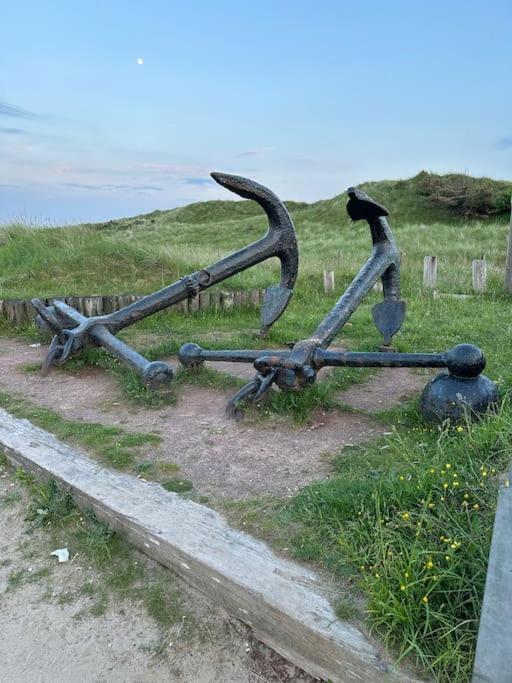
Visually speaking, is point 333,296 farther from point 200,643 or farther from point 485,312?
point 200,643

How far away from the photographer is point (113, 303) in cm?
662

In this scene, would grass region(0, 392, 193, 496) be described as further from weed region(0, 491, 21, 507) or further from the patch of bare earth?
the patch of bare earth

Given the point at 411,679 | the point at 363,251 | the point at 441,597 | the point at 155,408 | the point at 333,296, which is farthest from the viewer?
the point at 363,251

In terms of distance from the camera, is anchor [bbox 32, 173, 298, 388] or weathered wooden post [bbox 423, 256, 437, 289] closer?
anchor [bbox 32, 173, 298, 388]

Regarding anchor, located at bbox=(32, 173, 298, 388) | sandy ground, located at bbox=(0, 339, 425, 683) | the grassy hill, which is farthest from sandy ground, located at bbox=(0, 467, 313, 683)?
the grassy hill

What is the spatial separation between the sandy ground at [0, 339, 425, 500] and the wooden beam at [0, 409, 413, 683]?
292 millimetres

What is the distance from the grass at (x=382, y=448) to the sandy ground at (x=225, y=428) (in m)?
0.14

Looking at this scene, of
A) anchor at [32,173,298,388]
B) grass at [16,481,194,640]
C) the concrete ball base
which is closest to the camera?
grass at [16,481,194,640]

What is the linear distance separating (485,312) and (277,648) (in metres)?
5.74

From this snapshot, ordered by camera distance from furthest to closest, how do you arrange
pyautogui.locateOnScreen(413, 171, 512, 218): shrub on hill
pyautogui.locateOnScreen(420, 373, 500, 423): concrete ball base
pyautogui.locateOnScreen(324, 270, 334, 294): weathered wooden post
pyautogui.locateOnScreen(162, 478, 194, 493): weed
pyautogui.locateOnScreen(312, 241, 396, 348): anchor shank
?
1. pyautogui.locateOnScreen(413, 171, 512, 218): shrub on hill
2. pyautogui.locateOnScreen(324, 270, 334, 294): weathered wooden post
3. pyautogui.locateOnScreen(312, 241, 396, 348): anchor shank
4. pyautogui.locateOnScreen(420, 373, 500, 423): concrete ball base
5. pyautogui.locateOnScreen(162, 478, 194, 493): weed

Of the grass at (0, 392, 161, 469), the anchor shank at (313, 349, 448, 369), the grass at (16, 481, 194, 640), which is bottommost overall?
the grass at (16, 481, 194, 640)

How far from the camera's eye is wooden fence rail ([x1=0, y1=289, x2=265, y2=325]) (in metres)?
6.34

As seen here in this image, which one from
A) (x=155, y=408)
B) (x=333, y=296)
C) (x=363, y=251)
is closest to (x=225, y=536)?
(x=155, y=408)

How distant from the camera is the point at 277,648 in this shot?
181 centimetres
